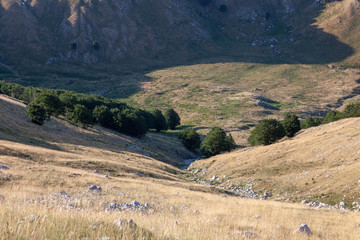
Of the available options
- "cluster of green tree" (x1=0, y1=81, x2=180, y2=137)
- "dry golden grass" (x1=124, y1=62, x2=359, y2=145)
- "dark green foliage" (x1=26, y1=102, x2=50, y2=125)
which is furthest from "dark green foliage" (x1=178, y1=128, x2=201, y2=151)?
"dark green foliage" (x1=26, y1=102, x2=50, y2=125)

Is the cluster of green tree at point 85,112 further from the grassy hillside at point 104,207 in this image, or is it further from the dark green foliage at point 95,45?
the dark green foliage at point 95,45

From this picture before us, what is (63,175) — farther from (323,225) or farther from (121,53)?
(121,53)

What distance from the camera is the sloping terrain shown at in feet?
89.9

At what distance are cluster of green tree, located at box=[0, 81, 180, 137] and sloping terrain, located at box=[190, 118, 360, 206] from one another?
3149 cm

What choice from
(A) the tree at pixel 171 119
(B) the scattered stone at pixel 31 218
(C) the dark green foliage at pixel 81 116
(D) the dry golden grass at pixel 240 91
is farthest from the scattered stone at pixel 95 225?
(A) the tree at pixel 171 119

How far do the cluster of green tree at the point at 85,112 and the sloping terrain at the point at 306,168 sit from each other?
3149 cm

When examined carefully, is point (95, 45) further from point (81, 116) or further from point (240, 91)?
point (81, 116)

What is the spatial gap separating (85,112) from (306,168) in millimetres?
47218

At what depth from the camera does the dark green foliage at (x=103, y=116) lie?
249ft

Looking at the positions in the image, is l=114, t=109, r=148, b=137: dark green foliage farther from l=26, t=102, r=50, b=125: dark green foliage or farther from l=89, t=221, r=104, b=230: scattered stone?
l=89, t=221, r=104, b=230: scattered stone

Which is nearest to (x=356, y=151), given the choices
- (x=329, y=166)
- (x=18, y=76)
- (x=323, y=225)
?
(x=329, y=166)

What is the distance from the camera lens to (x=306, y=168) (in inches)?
1395

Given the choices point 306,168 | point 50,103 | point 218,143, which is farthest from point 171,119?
point 306,168

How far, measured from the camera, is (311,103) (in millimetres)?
125250
